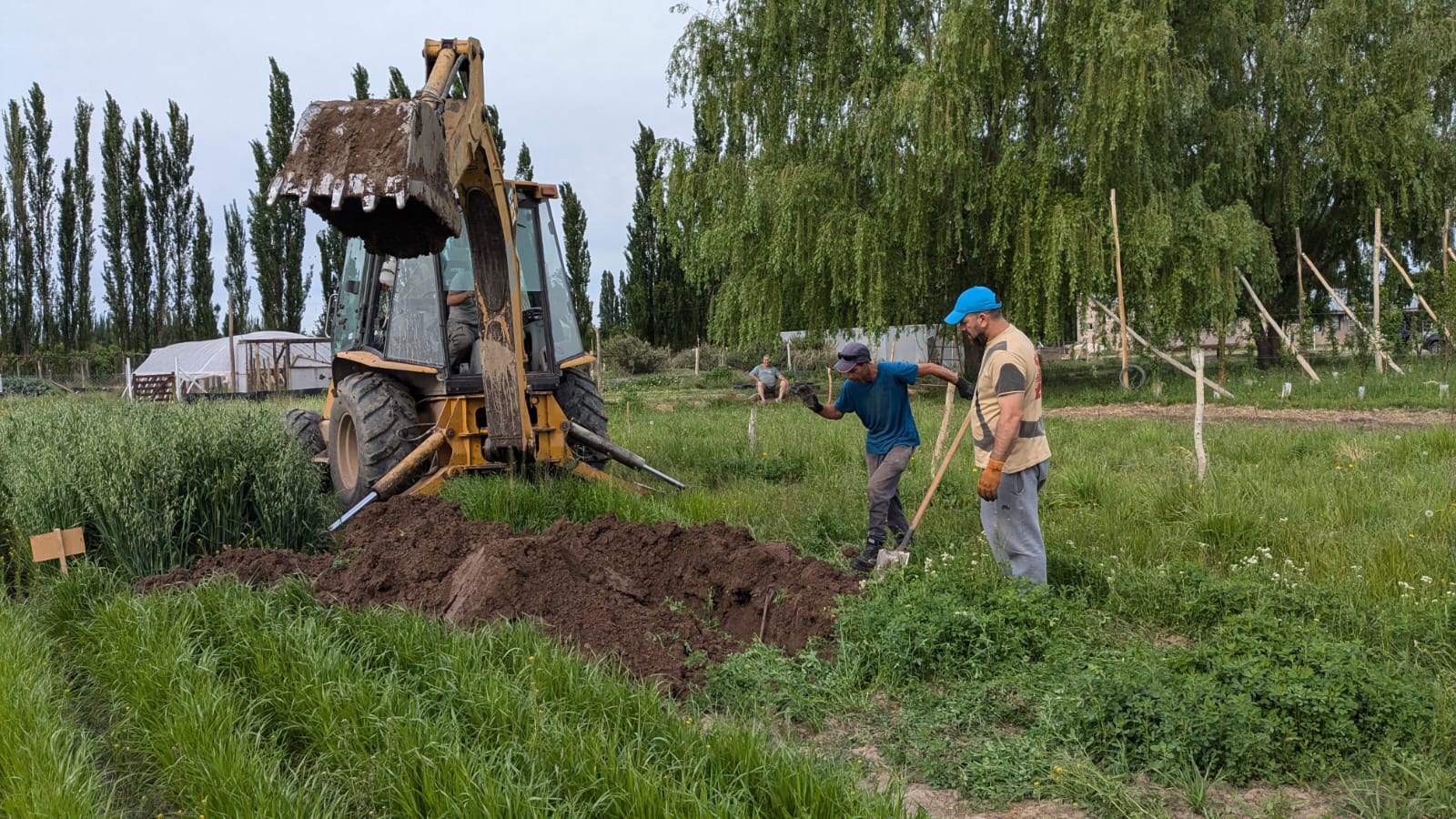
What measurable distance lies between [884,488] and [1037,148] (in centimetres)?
1345

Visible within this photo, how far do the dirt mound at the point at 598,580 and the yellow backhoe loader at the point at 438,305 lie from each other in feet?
3.76

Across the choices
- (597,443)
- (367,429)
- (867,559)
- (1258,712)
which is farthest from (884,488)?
(367,429)

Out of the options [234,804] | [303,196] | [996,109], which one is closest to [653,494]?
[303,196]

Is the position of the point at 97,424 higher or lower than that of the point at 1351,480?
higher

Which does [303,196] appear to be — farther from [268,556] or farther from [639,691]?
[639,691]

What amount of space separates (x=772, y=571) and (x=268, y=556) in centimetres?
279

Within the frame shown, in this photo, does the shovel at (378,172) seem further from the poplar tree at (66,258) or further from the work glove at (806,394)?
the poplar tree at (66,258)

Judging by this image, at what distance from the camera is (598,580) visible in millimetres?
4980

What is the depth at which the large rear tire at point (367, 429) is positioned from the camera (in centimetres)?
719

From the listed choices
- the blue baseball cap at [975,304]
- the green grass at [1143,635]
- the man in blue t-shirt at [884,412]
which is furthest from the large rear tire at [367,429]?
the blue baseball cap at [975,304]

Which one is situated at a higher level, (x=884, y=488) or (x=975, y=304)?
(x=975, y=304)

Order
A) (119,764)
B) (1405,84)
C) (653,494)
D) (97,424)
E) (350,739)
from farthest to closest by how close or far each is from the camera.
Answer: (1405,84) → (653,494) → (97,424) → (119,764) → (350,739)

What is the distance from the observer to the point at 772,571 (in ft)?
16.7

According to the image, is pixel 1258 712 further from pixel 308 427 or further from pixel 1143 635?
pixel 308 427
